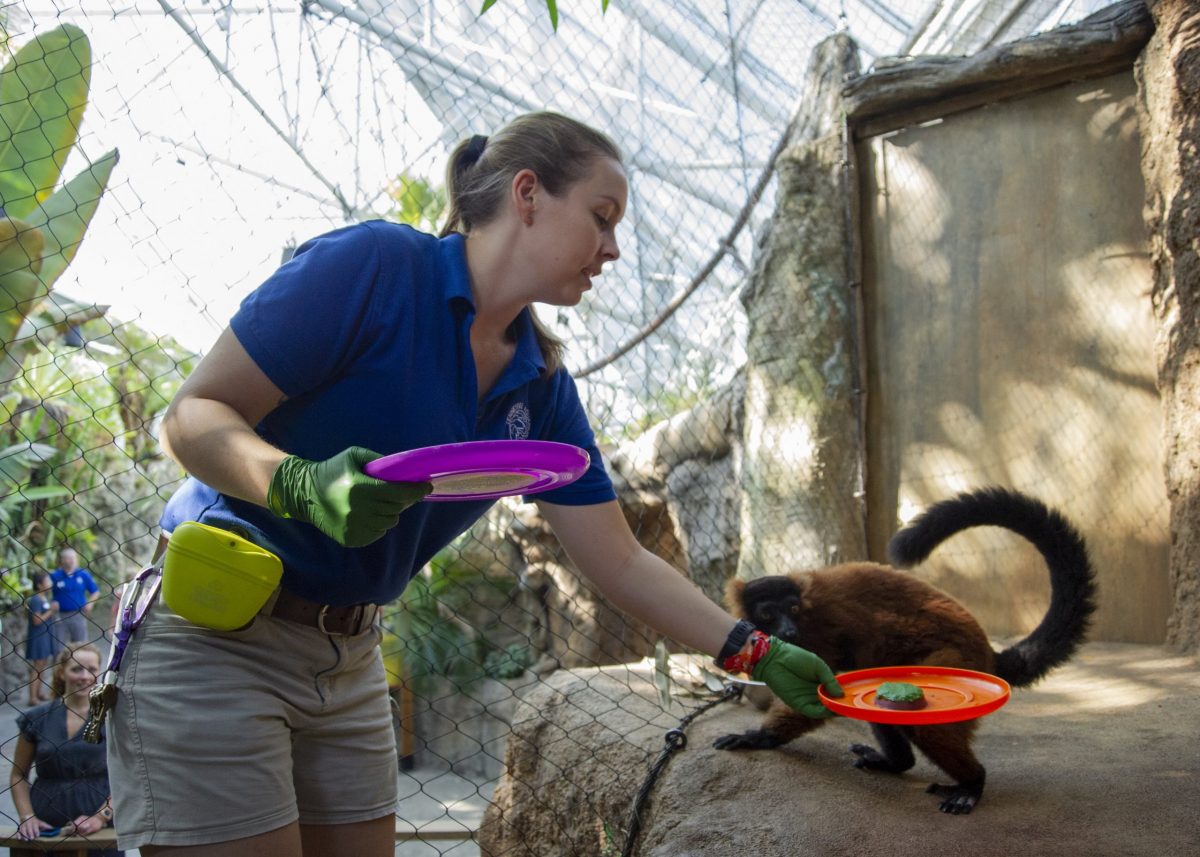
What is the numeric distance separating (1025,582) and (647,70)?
3484mm

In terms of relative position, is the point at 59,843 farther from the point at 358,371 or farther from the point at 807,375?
the point at 807,375

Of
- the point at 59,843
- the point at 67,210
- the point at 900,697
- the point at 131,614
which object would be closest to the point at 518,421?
the point at 131,614

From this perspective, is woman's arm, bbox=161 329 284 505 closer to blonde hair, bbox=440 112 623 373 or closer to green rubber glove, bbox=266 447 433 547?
green rubber glove, bbox=266 447 433 547

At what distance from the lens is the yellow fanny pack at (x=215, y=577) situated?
1.28 meters

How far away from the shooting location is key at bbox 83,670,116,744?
1326mm

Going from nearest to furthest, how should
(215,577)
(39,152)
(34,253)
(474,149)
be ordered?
(215,577), (474,149), (34,253), (39,152)

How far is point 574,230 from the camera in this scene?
1593 millimetres

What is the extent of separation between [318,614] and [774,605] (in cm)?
174

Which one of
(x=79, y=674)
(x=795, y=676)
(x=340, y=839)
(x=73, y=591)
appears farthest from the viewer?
(x=73, y=591)

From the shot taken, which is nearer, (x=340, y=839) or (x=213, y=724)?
(x=213, y=724)

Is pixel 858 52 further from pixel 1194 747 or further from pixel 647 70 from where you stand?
pixel 1194 747

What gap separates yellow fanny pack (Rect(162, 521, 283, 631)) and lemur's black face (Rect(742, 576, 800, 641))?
1843 mm

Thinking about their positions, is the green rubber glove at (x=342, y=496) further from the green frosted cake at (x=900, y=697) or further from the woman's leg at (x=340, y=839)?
the green frosted cake at (x=900, y=697)

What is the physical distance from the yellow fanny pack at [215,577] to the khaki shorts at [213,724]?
0.23ft
